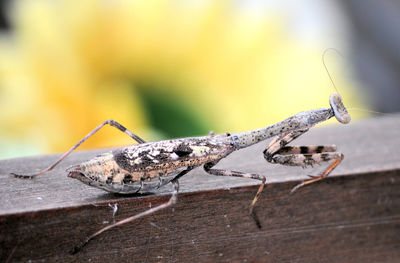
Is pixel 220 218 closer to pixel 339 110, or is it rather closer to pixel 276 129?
pixel 276 129

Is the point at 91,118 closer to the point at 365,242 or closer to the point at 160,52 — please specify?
the point at 160,52

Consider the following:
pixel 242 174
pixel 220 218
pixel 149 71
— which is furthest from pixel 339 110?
pixel 149 71

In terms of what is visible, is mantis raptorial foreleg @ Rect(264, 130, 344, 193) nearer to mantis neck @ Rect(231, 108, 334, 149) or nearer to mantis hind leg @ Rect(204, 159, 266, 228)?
mantis neck @ Rect(231, 108, 334, 149)

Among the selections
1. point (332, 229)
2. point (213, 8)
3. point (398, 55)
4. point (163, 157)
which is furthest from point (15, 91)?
point (398, 55)

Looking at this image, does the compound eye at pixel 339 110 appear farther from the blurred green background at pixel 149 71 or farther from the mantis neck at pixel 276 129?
the blurred green background at pixel 149 71

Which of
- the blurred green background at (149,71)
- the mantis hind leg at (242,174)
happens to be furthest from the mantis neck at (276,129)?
the blurred green background at (149,71)

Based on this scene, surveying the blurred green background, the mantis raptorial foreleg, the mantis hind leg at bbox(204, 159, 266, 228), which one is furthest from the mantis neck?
the blurred green background

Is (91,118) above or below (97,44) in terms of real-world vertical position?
below
